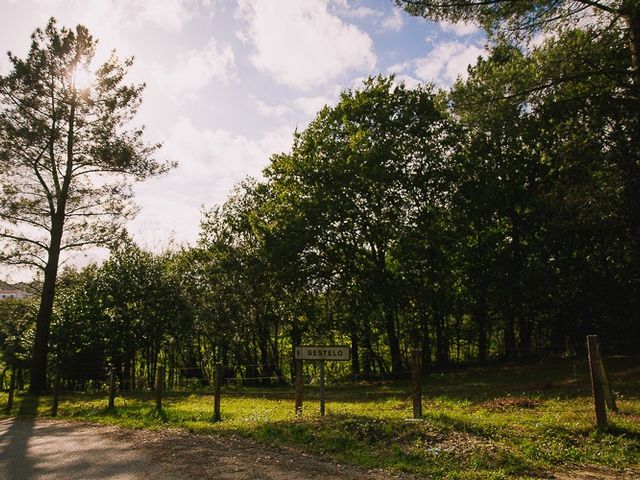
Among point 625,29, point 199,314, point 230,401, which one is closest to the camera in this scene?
point 625,29

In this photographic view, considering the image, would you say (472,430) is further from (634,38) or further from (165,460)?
(634,38)

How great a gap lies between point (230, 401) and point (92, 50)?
18553 mm

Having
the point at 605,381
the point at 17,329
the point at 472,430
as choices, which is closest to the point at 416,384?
the point at 472,430

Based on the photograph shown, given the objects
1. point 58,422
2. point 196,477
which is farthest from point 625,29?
point 58,422

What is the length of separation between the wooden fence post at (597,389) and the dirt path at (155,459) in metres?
4.03

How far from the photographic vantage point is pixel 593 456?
6.88 meters

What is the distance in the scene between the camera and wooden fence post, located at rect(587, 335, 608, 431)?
789 cm

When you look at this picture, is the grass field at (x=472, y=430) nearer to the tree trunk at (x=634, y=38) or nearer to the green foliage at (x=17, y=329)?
the tree trunk at (x=634, y=38)

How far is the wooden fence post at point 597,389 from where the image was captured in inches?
311

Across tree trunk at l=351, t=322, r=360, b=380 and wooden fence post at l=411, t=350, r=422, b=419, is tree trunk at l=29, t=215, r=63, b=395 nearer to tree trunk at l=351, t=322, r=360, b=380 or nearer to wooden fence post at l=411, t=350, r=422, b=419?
tree trunk at l=351, t=322, r=360, b=380

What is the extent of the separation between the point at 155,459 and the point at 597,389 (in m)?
7.68

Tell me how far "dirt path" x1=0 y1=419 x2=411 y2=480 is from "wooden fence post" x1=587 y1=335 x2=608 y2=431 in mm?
4029

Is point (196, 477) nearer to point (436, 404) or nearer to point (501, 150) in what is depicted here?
point (436, 404)

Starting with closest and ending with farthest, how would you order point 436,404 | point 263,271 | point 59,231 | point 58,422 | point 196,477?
point 196,477
point 436,404
point 58,422
point 59,231
point 263,271
